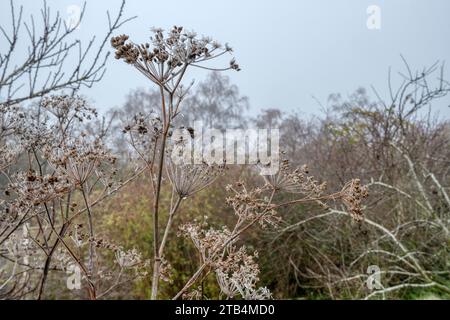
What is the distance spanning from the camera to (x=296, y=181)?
36.9 inches

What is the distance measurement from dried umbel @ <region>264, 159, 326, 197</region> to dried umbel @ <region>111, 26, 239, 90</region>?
281mm

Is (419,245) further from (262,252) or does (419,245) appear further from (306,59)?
(306,59)

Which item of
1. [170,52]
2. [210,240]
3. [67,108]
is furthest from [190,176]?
[67,108]

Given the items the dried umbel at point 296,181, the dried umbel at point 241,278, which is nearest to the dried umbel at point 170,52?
the dried umbel at point 296,181

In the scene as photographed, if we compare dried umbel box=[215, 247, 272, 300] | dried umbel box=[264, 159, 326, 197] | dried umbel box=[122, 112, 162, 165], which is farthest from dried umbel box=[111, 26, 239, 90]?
dried umbel box=[215, 247, 272, 300]

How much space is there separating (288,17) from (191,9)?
2132 mm

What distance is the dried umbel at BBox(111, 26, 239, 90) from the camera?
857 mm

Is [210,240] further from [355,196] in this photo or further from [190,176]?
[355,196]

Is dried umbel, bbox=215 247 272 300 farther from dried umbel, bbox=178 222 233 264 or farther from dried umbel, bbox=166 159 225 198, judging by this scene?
dried umbel, bbox=166 159 225 198

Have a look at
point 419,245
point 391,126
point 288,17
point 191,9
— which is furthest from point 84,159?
point 288,17

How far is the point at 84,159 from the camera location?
944 mm

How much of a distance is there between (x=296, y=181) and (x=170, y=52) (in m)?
0.36

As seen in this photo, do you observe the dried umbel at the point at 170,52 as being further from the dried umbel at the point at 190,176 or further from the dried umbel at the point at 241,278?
the dried umbel at the point at 241,278

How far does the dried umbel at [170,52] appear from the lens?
33.7 inches
